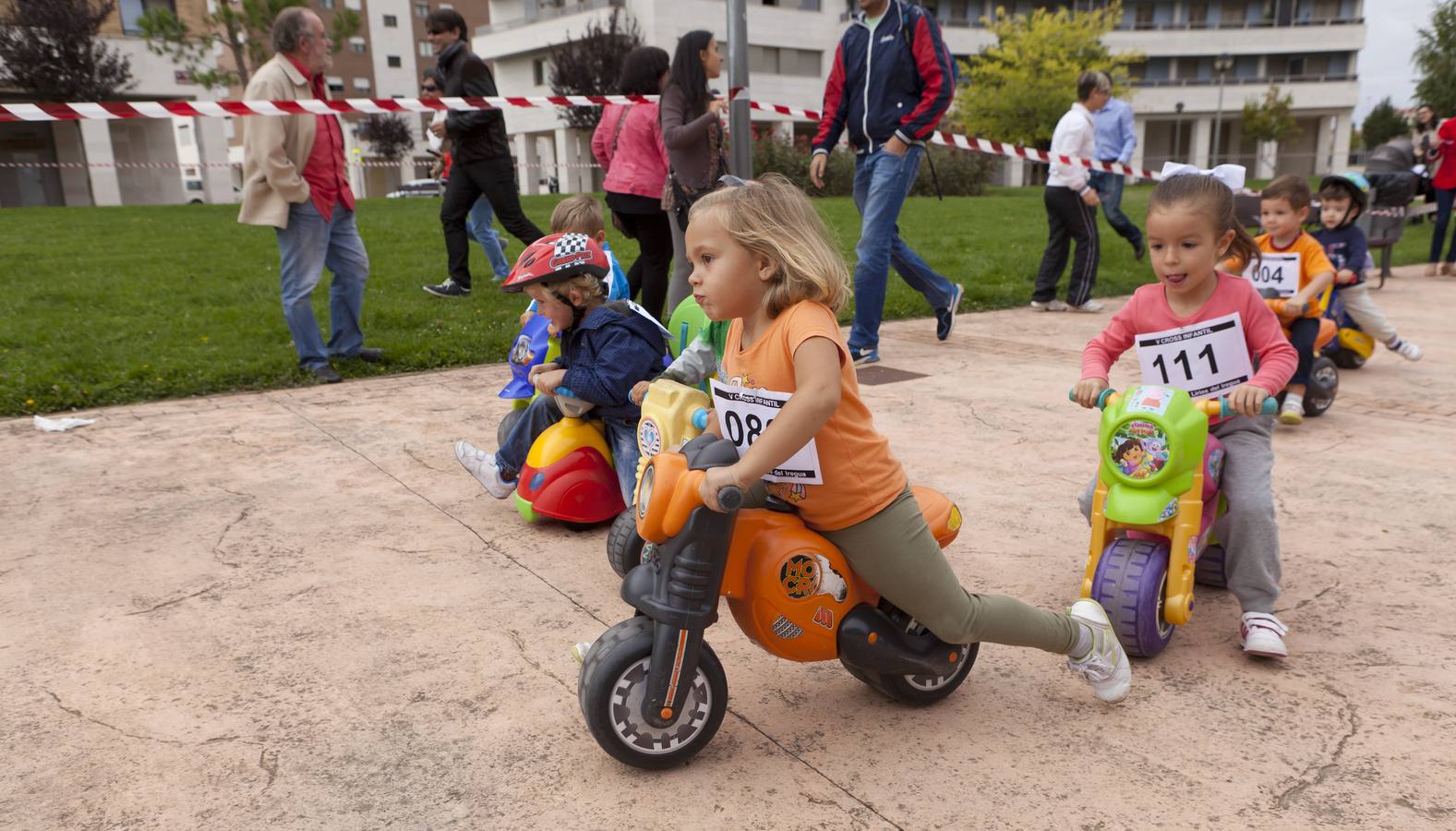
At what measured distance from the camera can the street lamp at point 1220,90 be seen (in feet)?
185

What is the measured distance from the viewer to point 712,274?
2238 millimetres

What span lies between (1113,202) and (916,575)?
31.7 ft

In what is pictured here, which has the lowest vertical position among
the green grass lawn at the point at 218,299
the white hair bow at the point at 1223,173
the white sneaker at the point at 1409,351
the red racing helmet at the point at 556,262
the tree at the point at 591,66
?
the white sneaker at the point at 1409,351

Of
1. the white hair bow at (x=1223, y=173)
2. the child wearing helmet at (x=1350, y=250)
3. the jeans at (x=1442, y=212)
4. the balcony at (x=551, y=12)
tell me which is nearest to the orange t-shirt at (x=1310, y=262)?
the child wearing helmet at (x=1350, y=250)

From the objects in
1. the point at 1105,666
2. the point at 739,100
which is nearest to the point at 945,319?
the point at 739,100

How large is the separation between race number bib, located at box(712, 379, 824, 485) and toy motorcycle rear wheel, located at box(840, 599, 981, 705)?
45 centimetres

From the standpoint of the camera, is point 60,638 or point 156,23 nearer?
point 60,638

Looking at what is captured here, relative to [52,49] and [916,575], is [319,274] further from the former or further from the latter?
[52,49]

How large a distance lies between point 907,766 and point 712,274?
1.20 m

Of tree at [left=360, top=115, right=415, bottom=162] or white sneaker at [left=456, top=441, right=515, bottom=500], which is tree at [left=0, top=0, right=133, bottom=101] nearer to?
tree at [left=360, top=115, right=415, bottom=162]

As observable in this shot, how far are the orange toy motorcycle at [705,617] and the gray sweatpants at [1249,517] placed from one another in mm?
Result: 991

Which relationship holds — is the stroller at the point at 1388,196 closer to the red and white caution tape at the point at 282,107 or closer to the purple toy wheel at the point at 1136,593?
the red and white caution tape at the point at 282,107

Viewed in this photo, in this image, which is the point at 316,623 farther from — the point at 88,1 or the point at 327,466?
the point at 88,1

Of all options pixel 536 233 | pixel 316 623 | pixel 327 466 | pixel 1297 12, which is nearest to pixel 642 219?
pixel 536 233
